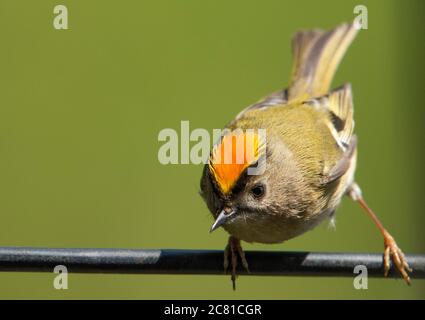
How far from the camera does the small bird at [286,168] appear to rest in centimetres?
382

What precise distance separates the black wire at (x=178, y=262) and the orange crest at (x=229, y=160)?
0.34 metres

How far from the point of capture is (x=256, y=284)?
6.52m

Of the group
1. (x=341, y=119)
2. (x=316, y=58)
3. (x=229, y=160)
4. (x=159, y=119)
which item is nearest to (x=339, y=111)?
(x=341, y=119)

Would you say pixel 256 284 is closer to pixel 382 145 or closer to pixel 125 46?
pixel 382 145

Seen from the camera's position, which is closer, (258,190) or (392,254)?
(258,190)

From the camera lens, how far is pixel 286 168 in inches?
164

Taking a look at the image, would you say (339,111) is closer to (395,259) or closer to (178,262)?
(395,259)

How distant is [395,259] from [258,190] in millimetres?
1025

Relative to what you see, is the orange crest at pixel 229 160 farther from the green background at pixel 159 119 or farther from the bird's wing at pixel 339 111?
the green background at pixel 159 119

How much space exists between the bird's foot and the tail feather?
1.15m

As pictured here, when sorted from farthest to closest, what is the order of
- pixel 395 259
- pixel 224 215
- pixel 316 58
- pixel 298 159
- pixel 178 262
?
pixel 316 58 → pixel 395 259 → pixel 298 159 → pixel 224 215 → pixel 178 262

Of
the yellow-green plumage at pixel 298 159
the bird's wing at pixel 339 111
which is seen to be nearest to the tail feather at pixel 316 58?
the yellow-green plumage at pixel 298 159

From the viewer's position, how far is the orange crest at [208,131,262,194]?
372 cm

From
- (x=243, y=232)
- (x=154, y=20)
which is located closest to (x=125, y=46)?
(x=154, y=20)
